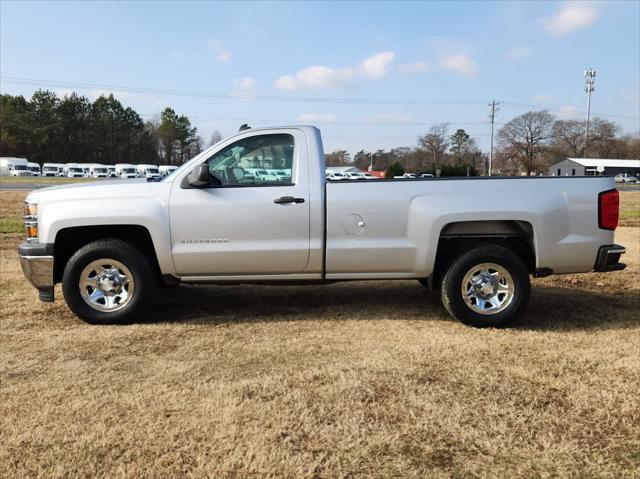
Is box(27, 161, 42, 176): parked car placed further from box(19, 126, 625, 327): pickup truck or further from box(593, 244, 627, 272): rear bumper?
box(593, 244, 627, 272): rear bumper

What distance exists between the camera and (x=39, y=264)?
4.89 metres

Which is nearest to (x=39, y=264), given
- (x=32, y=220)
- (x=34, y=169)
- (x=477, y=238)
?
(x=32, y=220)

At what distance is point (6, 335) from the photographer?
4.65 meters

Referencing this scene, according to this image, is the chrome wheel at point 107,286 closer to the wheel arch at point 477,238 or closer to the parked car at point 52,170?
the wheel arch at point 477,238

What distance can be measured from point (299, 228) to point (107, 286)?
1894mm

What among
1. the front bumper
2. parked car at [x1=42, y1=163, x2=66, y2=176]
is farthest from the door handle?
parked car at [x1=42, y1=163, x2=66, y2=176]

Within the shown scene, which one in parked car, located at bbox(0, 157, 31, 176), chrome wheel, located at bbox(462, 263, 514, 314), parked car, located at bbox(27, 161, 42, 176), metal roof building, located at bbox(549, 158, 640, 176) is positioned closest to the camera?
chrome wheel, located at bbox(462, 263, 514, 314)

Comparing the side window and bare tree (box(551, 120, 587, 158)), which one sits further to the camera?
bare tree (box(551, 120, 587, 158))

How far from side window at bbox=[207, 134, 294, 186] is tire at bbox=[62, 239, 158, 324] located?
1094 millimetres

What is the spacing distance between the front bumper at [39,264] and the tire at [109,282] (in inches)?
6.0

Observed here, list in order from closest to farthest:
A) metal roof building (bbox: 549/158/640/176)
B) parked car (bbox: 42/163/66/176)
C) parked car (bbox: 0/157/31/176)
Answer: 1. parked car (bbox: 0/157/31/176)
2. parked car (bbox: 42/163/66/176)
3. metal roof building (bbox: 549/158/640/176)

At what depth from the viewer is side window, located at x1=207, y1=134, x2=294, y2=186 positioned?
5.02 meters

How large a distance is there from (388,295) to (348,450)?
374 centimetres

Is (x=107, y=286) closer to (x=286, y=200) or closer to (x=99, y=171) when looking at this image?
(x=286, y=200)
